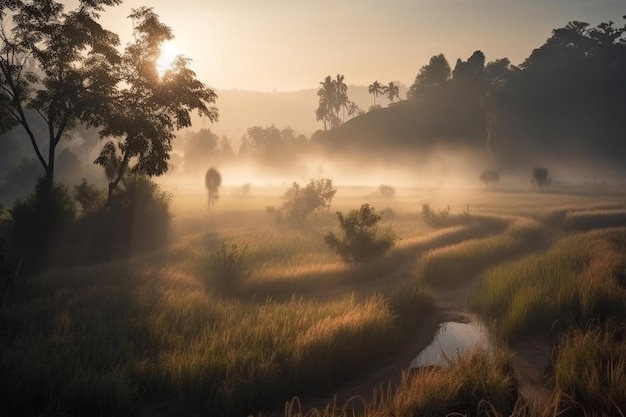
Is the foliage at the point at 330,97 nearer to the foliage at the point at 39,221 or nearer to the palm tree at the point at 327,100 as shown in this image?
the palm tree at the point at 327,100

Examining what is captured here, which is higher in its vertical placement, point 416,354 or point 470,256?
point 470,256

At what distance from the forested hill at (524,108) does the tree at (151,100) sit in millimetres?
101153

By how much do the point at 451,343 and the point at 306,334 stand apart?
15.1 ft

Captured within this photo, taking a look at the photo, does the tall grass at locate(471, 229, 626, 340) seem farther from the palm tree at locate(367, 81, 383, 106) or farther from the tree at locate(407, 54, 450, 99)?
the palm tree at locate(367, 81, 383, 106)

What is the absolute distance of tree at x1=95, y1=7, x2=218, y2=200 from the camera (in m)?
24.5

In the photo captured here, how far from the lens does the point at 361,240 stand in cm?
2220

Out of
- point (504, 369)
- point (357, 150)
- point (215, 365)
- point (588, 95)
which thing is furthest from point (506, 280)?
point (588, 95)

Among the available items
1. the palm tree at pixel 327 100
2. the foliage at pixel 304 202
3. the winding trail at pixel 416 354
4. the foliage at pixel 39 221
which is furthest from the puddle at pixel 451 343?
the palm tree at pixel 327 100

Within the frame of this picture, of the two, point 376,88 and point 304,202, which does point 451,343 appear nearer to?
point 304,202

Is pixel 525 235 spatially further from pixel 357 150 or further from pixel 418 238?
pixel 357 150

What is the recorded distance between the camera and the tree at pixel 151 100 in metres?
24.5

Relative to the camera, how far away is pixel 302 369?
32.5 ft

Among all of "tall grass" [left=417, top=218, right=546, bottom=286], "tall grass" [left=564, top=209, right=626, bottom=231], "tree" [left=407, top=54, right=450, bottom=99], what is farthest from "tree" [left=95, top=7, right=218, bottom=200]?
"tree" [left=407, top=54, right=450, bottom=99]

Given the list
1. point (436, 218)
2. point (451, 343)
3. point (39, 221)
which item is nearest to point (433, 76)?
point (436, 218)
